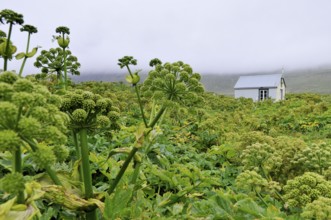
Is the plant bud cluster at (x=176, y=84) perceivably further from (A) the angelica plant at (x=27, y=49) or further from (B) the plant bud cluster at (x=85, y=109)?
(A) the angelica plant at (x=27, y=49)

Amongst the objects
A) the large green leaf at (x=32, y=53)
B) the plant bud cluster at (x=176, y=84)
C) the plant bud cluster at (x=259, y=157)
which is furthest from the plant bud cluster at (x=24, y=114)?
the plant bud cluster at (x=259, y=157)

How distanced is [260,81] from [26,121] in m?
59.9

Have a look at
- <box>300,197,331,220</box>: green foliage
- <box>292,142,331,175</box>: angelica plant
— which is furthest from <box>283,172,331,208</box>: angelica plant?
<box>292,142,331,175</box>: angelica plant

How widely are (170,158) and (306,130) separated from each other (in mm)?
7424

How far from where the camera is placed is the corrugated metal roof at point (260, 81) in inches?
2213

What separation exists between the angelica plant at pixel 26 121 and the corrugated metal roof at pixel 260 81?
5678cm

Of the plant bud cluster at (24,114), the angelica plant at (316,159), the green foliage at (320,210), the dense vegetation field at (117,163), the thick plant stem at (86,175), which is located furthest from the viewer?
the angelica plant at (316,159)

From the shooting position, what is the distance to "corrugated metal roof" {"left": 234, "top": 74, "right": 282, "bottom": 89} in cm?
5622

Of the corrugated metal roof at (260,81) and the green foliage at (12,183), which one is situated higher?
the green foliage at (12,183)

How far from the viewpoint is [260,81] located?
193ft

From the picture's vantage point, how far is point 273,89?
56594mm

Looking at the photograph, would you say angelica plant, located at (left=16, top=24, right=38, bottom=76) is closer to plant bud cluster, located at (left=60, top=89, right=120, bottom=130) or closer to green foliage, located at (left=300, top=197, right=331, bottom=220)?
plant bud cluster, located at (left=60, top=89, right=120, bottom=130)

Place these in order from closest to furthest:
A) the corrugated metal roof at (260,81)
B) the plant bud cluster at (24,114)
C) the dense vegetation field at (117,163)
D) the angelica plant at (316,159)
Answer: the plant bud cluster at (24,114)
the dense vegetation field at (117,163)
the angelica plant at (316,159)
the corrugated metal roof at (260,81)

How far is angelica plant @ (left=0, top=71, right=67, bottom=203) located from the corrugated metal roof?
56785mm
